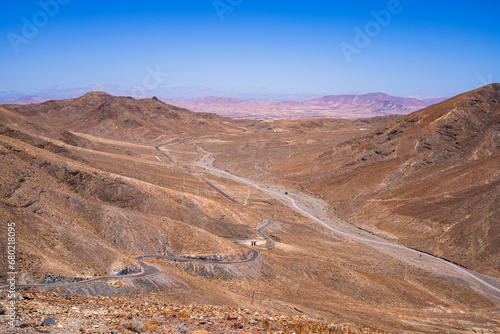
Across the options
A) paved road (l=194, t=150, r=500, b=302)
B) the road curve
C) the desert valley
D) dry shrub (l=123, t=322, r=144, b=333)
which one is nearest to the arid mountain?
the desert valley

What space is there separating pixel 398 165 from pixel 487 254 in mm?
34083

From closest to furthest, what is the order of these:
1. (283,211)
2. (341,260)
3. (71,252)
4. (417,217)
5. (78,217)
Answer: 1. (71,252)
2. (78,217)
3. (341,260)
4. (417,217)
5. (283,211)

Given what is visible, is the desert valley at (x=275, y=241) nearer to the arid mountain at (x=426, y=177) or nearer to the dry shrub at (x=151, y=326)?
the dry shrub at (x=151, y=326)

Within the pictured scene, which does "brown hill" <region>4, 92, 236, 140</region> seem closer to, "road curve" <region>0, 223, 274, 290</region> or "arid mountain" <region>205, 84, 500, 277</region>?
"arid mountain" <region>205, 84, 500, 277</region>

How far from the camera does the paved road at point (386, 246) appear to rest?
3834cm

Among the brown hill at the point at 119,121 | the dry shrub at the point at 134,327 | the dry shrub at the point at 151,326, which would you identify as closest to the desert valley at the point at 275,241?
the dry shrub at the point at 151,326

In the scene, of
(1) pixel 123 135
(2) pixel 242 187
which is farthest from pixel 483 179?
(1) pixel 123 135

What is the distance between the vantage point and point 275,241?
43188 millimetres

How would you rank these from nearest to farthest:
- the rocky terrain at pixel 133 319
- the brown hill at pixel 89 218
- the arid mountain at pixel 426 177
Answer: the rocky terrain at pixel 133 319 → the brown hill at pixel 89 218 → the arid mountain at pixel 426 177

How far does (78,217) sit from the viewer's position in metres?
30.1

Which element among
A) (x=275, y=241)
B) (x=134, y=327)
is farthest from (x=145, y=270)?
(x=275, y=241)

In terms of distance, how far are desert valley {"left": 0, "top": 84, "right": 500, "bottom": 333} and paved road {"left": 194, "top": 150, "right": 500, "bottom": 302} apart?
0.31m

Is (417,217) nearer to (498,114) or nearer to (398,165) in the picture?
(398,165)

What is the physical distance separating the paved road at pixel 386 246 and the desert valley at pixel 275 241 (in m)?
0.31
